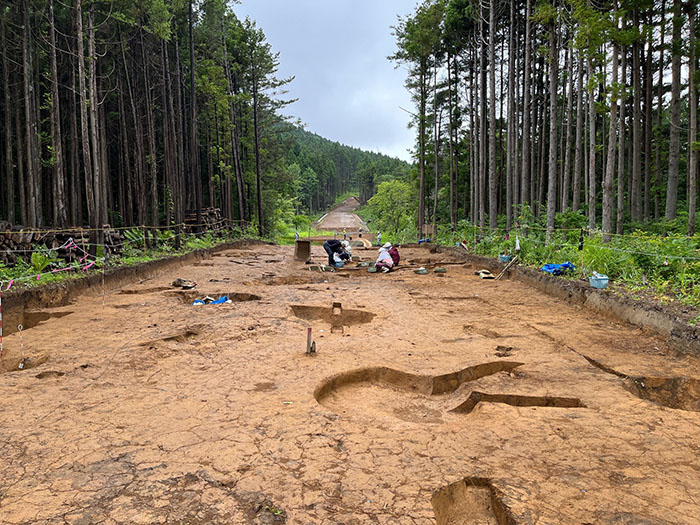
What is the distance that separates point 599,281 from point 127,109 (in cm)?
2453

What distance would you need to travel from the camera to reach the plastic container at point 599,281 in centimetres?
721

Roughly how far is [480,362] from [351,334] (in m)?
1.89

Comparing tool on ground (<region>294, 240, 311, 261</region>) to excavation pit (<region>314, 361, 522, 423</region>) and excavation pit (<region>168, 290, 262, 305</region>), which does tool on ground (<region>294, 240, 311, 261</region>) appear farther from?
excavation pit (<region>314, 361, 522, 423</region>)

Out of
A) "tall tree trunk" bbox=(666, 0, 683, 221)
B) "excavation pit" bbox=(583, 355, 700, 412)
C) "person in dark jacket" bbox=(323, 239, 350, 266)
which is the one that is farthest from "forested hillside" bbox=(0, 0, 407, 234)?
"tall tree trunk" bbox=(666, 0, 683, 221)

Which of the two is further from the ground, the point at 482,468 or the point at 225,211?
the point at 225,211

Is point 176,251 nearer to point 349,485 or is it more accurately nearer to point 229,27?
point 349,485

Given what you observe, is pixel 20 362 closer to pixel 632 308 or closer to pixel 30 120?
pixel 632 308

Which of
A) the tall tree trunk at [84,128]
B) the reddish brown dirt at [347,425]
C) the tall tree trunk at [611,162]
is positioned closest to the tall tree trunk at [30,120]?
the tall tree trunk at [84,128]

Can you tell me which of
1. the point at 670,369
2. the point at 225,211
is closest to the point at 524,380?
the point at 670,369

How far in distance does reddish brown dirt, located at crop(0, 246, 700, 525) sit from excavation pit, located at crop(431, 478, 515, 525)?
0.01 meters

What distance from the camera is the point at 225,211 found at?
26.0 metres

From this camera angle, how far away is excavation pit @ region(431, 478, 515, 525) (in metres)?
2.21

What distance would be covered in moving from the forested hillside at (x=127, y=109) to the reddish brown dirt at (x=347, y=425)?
8.52m

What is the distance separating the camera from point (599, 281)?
7266 mm
